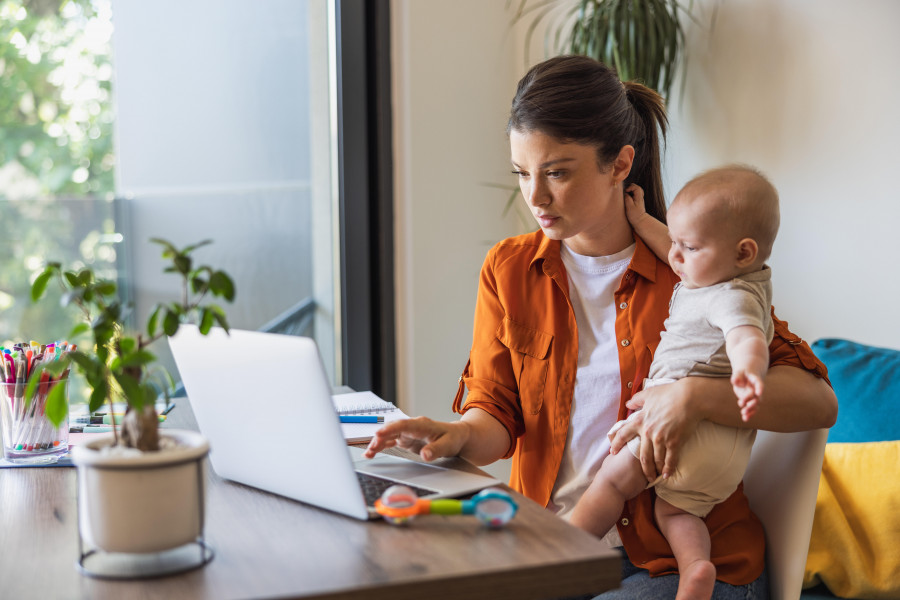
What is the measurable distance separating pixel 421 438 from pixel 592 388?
359 millimetres

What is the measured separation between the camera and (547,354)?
143cm

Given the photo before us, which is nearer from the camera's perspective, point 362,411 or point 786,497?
point 786,497

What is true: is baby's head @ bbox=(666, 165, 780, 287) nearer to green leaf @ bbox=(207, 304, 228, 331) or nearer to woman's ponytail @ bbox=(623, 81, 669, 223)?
woman's ponytail @ bbox=(623, 81, 669, 223)

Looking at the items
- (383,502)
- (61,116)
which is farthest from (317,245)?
(383,502)

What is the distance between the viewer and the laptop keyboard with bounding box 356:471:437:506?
3.25 ft

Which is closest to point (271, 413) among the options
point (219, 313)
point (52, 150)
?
point (219, 313)

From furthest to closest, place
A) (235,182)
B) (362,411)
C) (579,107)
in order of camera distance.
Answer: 1. (235,182)
2. (362,411)
3. (579,107)

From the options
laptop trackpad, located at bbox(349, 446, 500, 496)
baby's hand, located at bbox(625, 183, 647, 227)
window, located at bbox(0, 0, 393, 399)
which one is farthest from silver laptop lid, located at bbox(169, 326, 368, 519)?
window, located at bbox(0, 0, 393, 399)

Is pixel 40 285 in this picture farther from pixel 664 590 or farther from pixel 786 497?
pixel 786 497

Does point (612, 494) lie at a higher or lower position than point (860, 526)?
higher

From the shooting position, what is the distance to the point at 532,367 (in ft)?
4.71

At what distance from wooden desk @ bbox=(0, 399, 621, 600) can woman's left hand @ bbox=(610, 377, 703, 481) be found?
306 millimetres

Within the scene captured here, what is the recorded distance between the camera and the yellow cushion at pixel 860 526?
1.46m

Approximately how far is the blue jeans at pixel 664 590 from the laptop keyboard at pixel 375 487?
332 mm
